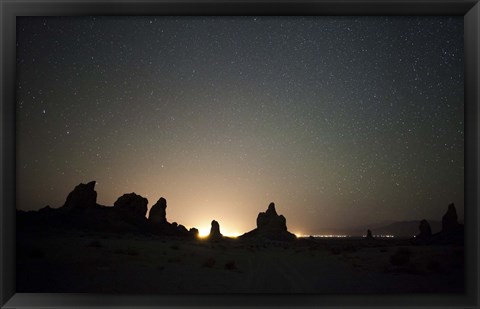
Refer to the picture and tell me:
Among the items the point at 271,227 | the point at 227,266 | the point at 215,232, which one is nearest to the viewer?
the point at 271,227

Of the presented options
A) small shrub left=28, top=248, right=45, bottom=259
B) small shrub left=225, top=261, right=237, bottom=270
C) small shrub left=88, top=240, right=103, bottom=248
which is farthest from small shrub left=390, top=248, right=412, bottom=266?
small shrub left=28, top=248, right=45, bottom=259

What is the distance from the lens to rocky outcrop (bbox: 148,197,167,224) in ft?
19.6

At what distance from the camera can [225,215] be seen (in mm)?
6090

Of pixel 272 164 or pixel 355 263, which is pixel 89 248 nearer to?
pixel 272 164

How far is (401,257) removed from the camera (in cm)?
595

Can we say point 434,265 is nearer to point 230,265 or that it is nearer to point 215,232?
point 230,265

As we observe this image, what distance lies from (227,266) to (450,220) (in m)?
2.12

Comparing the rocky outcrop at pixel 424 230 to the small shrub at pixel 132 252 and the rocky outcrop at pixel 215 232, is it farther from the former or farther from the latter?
the small shrub at pixel 132 252

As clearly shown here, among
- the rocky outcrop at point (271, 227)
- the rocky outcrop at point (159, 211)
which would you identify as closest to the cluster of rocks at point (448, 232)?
the rocky outcrop at point (271, 227)

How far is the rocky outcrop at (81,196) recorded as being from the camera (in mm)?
5871

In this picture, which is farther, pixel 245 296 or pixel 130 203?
pixel 130 203

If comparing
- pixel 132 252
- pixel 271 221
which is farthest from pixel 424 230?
pixel 132 252

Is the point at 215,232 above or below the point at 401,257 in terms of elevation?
above

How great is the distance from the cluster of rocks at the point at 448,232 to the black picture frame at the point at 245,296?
93 millimetres
